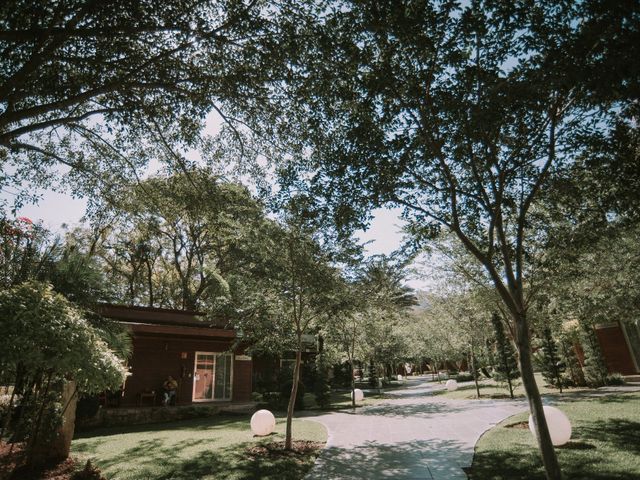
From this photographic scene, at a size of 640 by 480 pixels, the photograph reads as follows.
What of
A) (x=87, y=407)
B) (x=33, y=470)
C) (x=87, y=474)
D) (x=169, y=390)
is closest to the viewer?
(x=87, y=474)

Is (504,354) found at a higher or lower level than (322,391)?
higher

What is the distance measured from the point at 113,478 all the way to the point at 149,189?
6846 millimetres

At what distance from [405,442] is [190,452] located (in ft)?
17.8

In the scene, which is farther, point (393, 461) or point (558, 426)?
point (393, 461)

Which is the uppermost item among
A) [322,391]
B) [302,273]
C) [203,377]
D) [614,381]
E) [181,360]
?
[302,273]

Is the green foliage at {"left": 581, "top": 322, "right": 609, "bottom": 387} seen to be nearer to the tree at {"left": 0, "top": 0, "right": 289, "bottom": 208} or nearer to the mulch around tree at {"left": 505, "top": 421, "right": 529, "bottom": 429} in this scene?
the mulch around tree at {"left": 505, "top": 421, "right": 529, "bottom": 429}

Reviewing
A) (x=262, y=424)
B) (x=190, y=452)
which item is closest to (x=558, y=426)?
(x=262, y=424)

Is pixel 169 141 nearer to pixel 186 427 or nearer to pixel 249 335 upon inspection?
pixel 249 335

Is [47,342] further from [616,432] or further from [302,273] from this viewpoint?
[616,432]

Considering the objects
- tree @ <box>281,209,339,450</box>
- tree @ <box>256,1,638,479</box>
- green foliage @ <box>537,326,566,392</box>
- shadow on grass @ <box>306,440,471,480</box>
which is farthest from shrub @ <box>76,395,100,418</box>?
green foliage @ <box>537,326,566,392</box>

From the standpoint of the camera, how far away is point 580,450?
23.2ft

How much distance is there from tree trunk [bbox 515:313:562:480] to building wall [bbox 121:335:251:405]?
14.7 m

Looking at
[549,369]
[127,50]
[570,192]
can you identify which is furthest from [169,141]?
[549,369]

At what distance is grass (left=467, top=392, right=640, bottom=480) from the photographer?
5.93m
